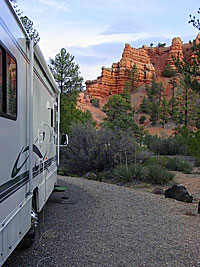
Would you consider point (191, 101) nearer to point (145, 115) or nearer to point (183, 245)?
point (145, 115)

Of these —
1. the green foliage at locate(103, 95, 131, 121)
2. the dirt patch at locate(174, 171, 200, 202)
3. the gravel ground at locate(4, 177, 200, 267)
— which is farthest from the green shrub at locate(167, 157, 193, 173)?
the green foliage at locate(103, 95, 131, 121)

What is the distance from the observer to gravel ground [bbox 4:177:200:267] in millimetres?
5195

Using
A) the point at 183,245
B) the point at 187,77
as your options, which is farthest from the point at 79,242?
the point at 187,77

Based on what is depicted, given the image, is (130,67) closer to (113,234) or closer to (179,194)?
→ (179,194)

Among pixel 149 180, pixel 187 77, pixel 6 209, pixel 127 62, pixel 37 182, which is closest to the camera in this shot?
pixel 6 209

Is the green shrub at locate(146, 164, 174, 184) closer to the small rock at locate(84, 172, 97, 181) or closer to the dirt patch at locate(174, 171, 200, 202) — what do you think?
the dirt patch at locate(174, 171, 200, 202)

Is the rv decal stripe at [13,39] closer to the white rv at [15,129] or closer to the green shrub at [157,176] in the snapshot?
the white rv at [15,129]

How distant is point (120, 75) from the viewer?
9200 centimetres

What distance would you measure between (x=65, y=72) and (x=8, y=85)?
1261 inches

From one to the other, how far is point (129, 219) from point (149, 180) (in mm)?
7275

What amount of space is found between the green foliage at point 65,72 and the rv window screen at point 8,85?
30.7m

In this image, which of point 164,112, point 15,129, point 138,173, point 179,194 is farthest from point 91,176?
point 164,112

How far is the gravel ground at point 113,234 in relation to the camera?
5195 mm

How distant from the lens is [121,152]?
16.8m
